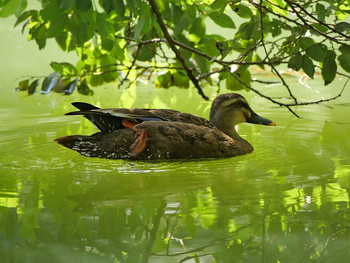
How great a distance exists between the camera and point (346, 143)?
19.4 ft

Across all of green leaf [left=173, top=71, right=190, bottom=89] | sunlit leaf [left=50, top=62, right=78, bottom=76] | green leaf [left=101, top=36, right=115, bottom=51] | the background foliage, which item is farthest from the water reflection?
green leaf [left=173, top=71, right=190, bottom=89]

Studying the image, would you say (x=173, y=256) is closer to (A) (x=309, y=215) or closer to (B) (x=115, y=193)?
(A) (x=309, y=215)

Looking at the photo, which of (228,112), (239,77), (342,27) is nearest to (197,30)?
(228,112)

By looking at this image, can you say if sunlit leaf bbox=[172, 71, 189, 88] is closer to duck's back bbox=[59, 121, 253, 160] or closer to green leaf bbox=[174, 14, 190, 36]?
duck's back bbox=[59, 121, 253, 160]

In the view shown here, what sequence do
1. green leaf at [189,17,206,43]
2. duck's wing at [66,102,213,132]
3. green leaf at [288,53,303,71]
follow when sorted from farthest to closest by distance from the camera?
green leaf at [189,17,206,43]
duck's wing at [66,102,213,132]
green leaf at [288,53,303,71]

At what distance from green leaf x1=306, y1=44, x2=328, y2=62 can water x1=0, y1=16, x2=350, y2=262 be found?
0.80 m

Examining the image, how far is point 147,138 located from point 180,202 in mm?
1312

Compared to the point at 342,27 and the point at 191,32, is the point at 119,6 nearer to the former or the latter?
the point at 342,27

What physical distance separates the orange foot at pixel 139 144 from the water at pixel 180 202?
0.09 m

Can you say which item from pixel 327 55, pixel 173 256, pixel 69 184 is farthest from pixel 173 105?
pixel 173 256

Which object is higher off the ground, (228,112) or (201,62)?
(201,62)

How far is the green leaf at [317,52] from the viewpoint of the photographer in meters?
4.98

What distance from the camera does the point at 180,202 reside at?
13.0 ft

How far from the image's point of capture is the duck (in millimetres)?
5180
